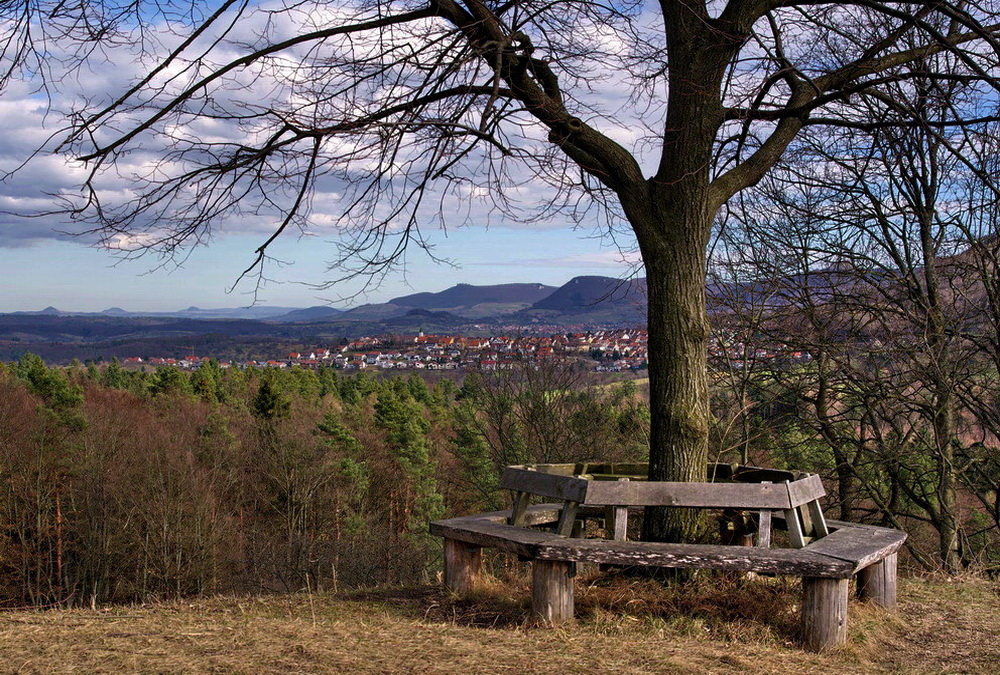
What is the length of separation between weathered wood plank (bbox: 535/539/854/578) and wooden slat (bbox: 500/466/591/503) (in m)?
0.29

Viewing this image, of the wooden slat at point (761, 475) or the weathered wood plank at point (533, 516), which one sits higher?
the wooden slat at point (761, 475)

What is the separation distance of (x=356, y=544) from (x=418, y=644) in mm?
28448

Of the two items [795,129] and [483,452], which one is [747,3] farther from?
[483,452]

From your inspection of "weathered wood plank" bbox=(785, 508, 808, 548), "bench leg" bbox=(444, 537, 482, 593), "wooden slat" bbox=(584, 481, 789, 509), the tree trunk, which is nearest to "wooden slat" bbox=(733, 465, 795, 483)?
the tree trunk

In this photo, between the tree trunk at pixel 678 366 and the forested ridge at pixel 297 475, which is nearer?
the tree trunk at pixel 678 366

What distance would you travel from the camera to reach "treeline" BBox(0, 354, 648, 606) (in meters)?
25.5

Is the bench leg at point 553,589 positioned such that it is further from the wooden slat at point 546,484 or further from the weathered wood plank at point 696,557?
the wooden slat at point 546,484

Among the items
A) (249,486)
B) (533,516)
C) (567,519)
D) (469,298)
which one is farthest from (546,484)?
(469,298)

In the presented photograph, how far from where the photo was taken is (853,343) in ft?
A: 35.9

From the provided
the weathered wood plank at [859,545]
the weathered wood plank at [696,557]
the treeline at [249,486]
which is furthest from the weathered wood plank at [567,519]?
the treeline at [249,486]

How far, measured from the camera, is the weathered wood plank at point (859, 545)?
4926 millimetres

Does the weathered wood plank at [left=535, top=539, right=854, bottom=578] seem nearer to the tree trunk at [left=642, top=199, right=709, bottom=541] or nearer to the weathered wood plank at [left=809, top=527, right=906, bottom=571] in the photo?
the weathered wood plank at [left=809, top=527, right=906, bottom=571]

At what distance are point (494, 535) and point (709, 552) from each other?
140 centimetres

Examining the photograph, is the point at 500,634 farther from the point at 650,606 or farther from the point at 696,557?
the point at 696,557
